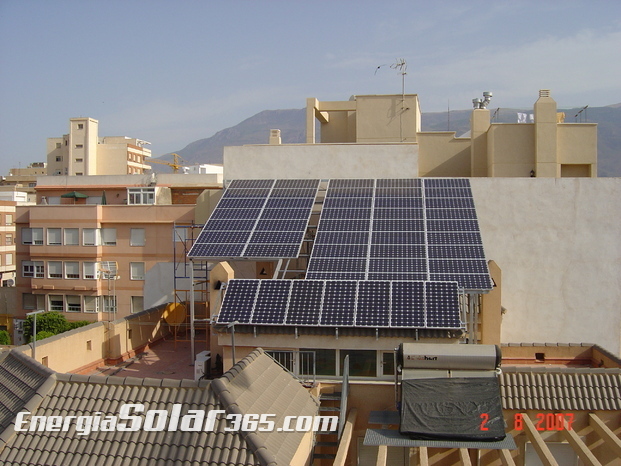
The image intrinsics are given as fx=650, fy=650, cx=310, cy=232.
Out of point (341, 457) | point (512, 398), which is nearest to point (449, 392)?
point (512, 398)

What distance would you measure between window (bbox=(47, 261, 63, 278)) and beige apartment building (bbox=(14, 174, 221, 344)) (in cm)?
7

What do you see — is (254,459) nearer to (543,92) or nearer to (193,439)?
(193,439)

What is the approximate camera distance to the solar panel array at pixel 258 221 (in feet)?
83.6

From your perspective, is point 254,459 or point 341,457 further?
point 341,457

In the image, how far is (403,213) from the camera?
93.1 ft

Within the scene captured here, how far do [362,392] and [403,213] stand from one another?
1105cm

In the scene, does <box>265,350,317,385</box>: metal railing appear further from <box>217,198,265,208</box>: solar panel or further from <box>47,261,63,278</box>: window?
<box>47,261,63,278</box>: window

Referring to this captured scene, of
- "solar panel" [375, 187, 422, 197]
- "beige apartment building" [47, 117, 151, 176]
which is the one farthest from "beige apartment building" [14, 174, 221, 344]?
"beige apartment building" [47, 117, 151, 176]

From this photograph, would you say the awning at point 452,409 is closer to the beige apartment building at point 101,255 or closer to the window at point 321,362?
the window at point 321,362

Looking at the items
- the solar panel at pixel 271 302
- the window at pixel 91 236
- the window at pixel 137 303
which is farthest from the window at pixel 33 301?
the solar panel at pixel 271 302

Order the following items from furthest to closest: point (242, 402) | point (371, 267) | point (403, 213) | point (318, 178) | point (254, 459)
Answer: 1. point (318, 178)
2. point (403, 213)
3. point (371, 267)
4. point (242, 402)
5. point (254, 459)

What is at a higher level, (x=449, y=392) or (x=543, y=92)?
(x=543, y=92)

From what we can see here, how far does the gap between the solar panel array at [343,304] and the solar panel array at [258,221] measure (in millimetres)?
2969

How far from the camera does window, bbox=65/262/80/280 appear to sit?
47.7 metres
